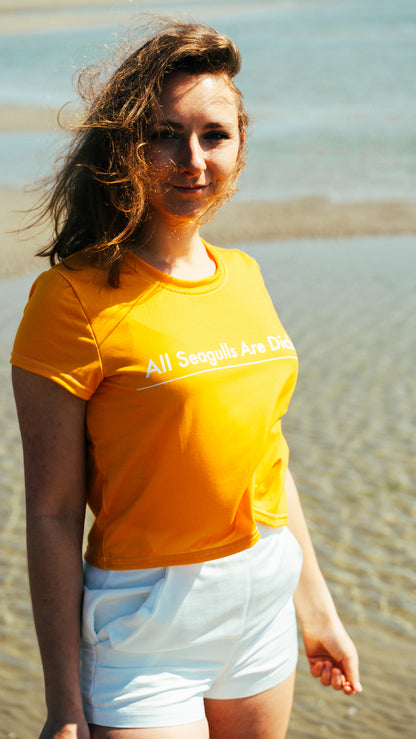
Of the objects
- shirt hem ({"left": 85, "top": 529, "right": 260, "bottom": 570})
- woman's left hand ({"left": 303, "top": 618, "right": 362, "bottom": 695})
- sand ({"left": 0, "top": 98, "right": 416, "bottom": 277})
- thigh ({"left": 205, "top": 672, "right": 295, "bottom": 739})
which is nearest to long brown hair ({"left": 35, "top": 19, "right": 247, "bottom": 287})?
shirt hem ({"left": 85, "top": 529, "right": 260, "bottom": 570})

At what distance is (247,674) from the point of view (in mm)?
1849

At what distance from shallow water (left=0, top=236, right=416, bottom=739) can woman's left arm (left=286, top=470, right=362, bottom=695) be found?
1.46m

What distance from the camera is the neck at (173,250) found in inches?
72.0

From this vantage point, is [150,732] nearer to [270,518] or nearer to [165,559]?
[165,559]

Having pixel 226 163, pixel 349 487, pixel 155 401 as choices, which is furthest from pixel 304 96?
pixel 155 401

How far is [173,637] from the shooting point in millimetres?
1708

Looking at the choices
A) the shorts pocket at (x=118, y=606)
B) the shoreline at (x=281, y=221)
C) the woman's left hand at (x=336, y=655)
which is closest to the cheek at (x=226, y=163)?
the shorts pocket at (x=118, y=606)

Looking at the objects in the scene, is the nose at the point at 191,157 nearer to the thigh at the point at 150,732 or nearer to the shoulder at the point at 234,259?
the shoulder at the point at 234,259

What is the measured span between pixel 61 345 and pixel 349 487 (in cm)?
366

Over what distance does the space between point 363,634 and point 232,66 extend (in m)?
2.87

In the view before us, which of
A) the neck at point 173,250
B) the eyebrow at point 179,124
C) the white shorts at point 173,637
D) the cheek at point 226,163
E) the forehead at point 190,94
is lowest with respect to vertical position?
the white shorts at point 173,637

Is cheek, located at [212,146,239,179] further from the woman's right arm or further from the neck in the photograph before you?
the woman's right arm

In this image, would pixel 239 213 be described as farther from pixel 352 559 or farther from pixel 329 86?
pixel 329 86

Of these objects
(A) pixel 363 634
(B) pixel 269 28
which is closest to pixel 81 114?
(A) pixel 363 634
